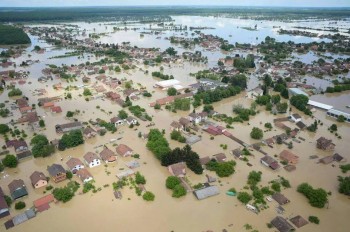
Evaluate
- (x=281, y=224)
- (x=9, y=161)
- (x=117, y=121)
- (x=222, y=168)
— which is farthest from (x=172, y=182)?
(x=9, y=161)

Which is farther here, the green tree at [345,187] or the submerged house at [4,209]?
the green tree at [345,187]

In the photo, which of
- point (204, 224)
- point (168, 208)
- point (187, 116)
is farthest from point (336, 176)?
point (187, 116)

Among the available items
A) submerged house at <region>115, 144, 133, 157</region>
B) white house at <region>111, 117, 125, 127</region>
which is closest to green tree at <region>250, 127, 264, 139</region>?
submerged house at <region>115, 144, 133, 157</region>

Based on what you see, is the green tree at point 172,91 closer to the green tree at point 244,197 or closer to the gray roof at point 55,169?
the gray roof at point 55,169

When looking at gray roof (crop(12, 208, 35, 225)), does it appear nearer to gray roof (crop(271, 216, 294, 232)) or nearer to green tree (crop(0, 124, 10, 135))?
green tree (crop(0, 124, 10, 135))

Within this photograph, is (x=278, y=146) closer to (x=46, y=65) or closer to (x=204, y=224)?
(x=204, y=224)

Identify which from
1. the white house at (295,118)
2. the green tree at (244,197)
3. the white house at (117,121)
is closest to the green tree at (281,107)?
the white house at (295,118)
